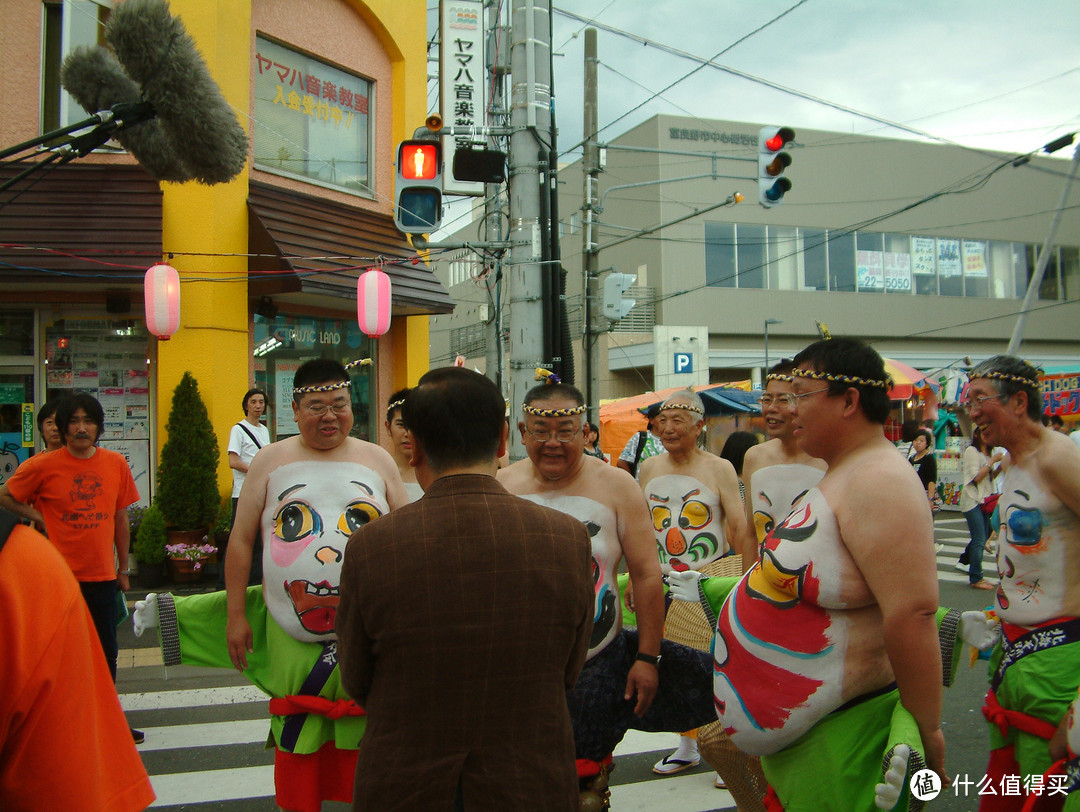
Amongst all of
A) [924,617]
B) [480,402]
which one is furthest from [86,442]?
[924,617]

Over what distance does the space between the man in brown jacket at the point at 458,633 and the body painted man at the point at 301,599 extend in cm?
142

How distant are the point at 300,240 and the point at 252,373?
6.16ft

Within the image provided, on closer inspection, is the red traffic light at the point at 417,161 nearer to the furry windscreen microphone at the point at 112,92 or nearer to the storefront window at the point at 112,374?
the furry windscreen microphone at the point at 112,92

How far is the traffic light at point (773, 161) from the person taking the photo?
11.5 m

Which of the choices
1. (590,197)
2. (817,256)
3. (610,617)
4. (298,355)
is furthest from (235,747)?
(817,256)

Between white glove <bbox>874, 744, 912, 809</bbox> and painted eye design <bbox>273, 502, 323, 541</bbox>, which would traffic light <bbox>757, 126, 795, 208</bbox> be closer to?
painted eye design <bbox>273, 502, 323, 541</bbox>

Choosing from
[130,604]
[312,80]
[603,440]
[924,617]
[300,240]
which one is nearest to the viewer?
[924,617]

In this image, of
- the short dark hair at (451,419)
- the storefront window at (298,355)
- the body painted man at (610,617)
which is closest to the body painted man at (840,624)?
the body painted man at (610,617)

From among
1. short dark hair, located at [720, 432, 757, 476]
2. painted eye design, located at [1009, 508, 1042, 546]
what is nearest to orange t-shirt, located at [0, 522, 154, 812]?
painted eye design, located at [1009, 508, 1042, 546]

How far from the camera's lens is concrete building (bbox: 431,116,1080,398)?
28109 mm

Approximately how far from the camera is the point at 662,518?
5016mm

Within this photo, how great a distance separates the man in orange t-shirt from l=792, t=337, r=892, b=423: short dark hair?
4.29 meters

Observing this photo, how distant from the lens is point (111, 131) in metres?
4.39

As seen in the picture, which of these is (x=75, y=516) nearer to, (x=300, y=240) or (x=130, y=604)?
(x=130, y=604)
